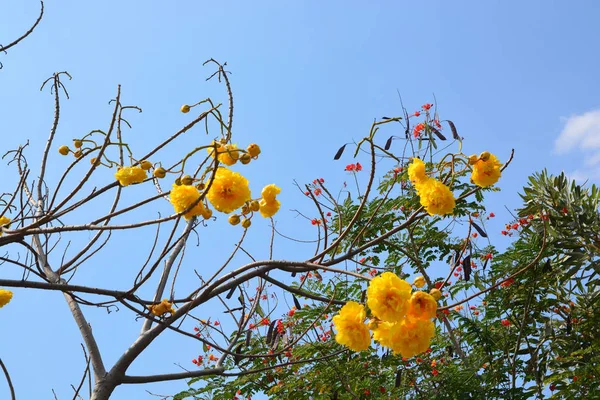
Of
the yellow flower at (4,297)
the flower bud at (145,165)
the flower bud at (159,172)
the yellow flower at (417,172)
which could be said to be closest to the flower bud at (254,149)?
the flower bud at (159,172)

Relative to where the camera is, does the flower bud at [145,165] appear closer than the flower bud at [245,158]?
No

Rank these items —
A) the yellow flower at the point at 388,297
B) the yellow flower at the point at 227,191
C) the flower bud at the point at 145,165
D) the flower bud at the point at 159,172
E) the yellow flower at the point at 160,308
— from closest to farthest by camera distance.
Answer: the yellow flower at the point at 388,297
the yellow flower at the point at 227,191
the flower bud at the point at 159,172
the flower bud at the point at 145,165
the yellow flower at the point at 160,308

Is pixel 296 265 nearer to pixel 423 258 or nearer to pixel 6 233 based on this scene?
pixel 6 233

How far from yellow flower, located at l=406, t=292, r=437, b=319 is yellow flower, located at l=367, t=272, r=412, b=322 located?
26 millimetres

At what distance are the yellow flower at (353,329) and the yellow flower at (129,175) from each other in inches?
27.3

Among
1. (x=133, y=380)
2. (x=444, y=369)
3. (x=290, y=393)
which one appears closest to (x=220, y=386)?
(x=290, y=393)

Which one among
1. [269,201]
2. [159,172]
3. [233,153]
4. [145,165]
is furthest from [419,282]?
[145,165]

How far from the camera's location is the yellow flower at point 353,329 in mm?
1275

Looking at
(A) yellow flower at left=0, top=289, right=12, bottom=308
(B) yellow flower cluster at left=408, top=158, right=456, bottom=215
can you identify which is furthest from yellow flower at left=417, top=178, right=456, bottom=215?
(A) yellow flower at left=0, top=289, right=12, bottom=308

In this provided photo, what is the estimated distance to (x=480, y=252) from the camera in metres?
4.50

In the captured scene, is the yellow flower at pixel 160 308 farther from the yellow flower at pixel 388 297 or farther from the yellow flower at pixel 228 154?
the yellow flower at pixel 388 297

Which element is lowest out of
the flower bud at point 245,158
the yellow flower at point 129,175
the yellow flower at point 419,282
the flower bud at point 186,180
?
the yellow flower at point 419,282

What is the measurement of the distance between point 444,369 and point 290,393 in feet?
3.54

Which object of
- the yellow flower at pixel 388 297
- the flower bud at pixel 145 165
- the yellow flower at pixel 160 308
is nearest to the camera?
the yellow flower at pixel 388 297
